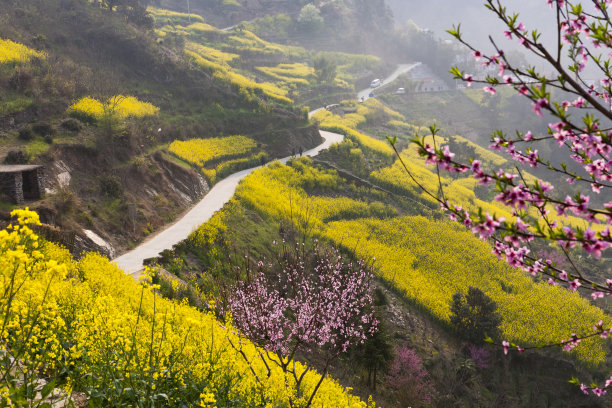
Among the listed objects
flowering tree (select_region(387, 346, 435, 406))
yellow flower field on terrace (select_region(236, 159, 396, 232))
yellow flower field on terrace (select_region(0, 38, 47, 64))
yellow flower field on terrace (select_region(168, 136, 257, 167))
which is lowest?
flowering tree (select_region(387, 346, 435, 406))

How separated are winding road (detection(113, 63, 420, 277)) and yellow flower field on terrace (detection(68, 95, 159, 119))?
7.48 meters

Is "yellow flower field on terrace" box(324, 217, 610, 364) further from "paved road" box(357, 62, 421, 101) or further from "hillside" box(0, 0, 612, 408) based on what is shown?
"paved road" box(357, 62, 421, 101)

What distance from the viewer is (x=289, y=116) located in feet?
148

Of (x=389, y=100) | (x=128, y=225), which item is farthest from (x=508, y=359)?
(x=389, y=100)

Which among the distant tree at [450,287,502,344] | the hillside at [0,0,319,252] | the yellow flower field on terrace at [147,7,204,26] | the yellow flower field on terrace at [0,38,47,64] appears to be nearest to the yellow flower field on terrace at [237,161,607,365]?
the distant tree at [450,287,502,344]

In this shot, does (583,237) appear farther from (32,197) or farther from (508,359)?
(508,359)

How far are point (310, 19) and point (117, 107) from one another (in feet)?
304

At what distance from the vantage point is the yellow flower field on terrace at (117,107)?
25120 mm

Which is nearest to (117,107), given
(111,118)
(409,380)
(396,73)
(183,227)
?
(111,118)

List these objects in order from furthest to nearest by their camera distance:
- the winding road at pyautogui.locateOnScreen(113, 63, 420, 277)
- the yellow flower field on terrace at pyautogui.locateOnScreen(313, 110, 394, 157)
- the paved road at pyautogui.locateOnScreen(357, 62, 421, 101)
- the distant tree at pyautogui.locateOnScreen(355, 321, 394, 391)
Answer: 1. the paved road at pyautogui.locateOnScreen(357, 62, 421, 101)
2. the yellow flower field on terrace at pyautogui.locateOnScreen(313, 110, 394, 157)
3. the winding road at pyautogui.locateOnScreen(113, 63, 420, 277)
4. the distant tree at pyautogui.locateOnScreen(355, 321, 394, 391)

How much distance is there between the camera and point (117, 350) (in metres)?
6.66

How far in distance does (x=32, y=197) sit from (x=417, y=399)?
62.6 ft

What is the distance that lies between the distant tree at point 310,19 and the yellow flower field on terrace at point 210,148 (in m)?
84.0

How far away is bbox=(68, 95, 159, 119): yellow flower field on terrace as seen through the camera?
2512 cm
